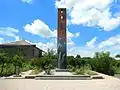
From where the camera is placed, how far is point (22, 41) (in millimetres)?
76188

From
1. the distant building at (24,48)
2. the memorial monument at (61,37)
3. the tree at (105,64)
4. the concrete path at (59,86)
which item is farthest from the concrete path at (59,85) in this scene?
the distant building at (24,48)

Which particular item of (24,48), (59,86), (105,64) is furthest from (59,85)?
(24,48)

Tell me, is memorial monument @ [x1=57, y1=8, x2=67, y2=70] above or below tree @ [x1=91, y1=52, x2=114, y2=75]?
above

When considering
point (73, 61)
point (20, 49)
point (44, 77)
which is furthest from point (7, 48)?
point (44, 77)

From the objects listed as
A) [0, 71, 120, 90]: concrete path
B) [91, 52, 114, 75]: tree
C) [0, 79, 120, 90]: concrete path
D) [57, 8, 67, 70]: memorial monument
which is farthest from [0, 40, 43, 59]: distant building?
[0, 79, 120, 90]: concrete path

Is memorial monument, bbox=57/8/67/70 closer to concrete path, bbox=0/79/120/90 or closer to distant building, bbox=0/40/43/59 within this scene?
concrete path, bbox=0/79/120/90

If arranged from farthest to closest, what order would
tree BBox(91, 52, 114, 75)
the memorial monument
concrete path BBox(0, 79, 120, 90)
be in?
tree BBox(91, 52, 114, 75) → the memorial monument → concrete path BBox(0, 79, 120, 90)

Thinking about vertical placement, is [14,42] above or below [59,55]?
above

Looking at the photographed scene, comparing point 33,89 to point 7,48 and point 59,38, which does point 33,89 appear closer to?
point 59,38

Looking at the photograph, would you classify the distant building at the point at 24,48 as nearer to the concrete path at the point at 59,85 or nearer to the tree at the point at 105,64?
the tree at the point at 105,64

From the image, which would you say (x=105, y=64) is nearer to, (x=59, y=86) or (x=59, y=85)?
(x=59, y=85)

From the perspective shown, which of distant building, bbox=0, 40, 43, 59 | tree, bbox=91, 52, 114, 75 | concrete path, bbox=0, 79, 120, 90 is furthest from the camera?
distant building, bbox=0, 40, 43, 59

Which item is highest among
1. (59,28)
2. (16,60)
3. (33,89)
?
(59,28)

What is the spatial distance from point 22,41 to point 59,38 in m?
43.2
